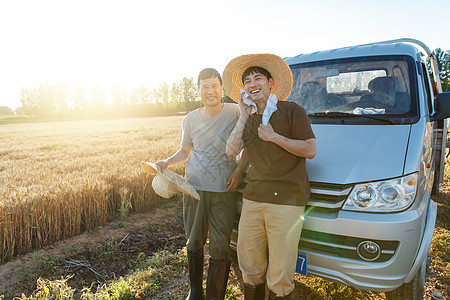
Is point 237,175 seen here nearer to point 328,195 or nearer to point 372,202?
point 328,195

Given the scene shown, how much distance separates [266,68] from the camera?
2598 millimetres

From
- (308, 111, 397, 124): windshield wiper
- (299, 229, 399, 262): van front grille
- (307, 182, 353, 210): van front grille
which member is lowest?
(299, 229, 399, 262): van front grille

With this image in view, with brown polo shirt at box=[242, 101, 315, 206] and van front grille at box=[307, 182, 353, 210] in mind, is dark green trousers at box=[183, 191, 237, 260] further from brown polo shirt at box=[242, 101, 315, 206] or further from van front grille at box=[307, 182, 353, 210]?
van front grille at box=[307, 182, 353, 210]

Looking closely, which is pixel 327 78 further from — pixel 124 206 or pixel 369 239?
pixel 124 206

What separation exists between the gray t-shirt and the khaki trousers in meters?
0.42

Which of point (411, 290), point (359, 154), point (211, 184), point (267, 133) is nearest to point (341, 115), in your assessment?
point (359, 154)

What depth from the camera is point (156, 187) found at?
2.62 metres

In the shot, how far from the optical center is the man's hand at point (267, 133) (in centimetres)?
213

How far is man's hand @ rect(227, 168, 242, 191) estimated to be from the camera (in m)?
2.63

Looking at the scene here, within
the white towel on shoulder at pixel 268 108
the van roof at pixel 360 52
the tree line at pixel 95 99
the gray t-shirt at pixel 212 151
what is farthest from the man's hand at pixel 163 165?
the tree line at pixel 95 99

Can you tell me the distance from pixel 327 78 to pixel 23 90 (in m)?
94.9

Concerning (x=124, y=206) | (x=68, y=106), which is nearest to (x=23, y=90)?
(x=68, y=106)

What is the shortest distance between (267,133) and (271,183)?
0.39 m

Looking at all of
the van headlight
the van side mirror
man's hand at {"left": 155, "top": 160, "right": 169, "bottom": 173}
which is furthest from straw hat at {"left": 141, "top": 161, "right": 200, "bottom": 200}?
the van side mirror
